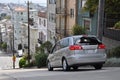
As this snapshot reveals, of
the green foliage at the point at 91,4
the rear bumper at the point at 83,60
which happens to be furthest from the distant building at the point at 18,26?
the rear bumper at the point at 83,60

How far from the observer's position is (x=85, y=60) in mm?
17281

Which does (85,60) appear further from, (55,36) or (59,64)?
(55,36)

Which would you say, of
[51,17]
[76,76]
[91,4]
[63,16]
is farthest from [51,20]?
[76,76]

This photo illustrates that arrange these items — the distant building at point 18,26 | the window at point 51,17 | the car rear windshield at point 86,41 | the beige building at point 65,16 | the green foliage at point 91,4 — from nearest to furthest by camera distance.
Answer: the car rear windshield at point 86,41, the green foliage at point 91,4, the beige building at point 65,16, the window at point 51,17, the distant building at point 18,26

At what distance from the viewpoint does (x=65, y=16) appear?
172ft

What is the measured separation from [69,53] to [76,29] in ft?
65.5

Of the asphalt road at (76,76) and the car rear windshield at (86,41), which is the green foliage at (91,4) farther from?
the asphalt road at (76,76)

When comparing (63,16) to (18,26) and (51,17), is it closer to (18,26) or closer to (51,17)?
(51,17)

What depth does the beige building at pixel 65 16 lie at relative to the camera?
48.8 metres

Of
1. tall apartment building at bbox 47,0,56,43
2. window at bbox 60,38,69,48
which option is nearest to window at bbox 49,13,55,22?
tall apartment building at bbox 47,0,56,43

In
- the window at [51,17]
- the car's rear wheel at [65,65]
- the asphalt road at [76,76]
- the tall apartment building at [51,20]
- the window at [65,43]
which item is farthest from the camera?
the window at [51,17]

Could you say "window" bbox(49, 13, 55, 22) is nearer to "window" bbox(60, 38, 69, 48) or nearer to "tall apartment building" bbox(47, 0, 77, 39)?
"tall apartment building" bbox(47, 0, 77, 39)

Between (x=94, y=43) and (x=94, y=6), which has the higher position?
(x=94, y=6)

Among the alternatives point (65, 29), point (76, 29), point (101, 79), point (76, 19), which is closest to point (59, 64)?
point (101, 79)
